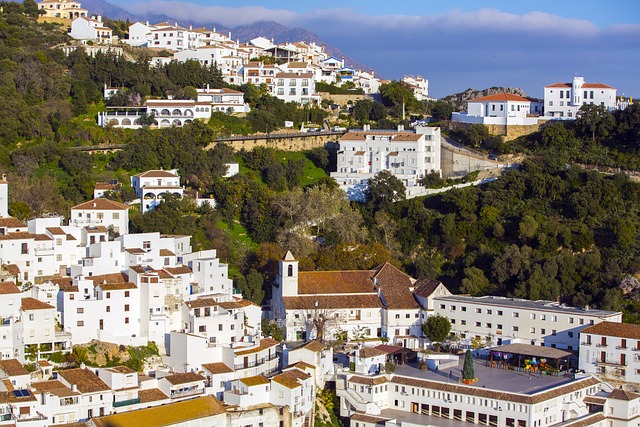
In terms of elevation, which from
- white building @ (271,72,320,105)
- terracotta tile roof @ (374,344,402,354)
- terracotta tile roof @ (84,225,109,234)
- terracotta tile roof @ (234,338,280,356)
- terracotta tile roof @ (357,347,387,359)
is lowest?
terracotta tile roof @ (374,344,402,354)

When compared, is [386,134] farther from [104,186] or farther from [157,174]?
[104,186]

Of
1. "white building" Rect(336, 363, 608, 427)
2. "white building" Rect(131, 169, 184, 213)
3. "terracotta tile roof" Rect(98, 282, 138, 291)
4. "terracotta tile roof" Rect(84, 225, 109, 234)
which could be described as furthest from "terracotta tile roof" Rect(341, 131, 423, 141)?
"terracotta tile roof" Rect(98, 282, 138, 291)

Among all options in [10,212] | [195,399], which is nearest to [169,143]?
[10,212]

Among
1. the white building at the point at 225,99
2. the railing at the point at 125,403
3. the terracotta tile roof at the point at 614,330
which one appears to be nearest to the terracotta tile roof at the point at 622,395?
the terracotta tile roof at the point at 614,330

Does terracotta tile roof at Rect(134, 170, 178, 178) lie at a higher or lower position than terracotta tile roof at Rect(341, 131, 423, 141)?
lower

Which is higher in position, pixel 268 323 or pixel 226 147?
pixel 226 147

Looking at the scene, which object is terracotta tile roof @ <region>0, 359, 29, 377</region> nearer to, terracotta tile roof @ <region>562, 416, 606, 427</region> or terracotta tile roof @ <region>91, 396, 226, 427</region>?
terracotta tile roof @ <region>91, 396, 226, 427</region>

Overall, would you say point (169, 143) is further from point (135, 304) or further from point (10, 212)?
point (135, 304)
